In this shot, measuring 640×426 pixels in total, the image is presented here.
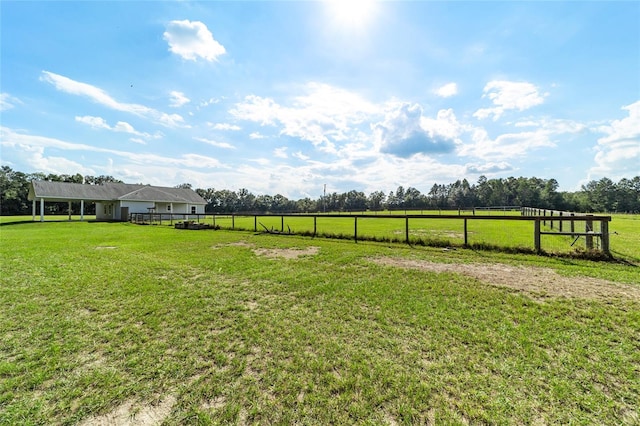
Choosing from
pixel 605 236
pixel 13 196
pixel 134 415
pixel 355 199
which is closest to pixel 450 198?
pixel 355 199

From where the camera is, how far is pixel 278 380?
2508 mm

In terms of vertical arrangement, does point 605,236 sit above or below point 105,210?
below

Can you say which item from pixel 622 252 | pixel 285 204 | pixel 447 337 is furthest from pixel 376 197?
pixel 447 337

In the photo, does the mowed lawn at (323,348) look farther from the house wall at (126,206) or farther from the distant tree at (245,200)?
the distant tree at (245,200)

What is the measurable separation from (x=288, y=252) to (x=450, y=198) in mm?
88721

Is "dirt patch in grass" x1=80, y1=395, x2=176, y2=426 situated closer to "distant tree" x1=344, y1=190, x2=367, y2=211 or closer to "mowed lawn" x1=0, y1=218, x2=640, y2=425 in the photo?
"mowed lawn" x1=0, y1=218, x2=640, y2=425

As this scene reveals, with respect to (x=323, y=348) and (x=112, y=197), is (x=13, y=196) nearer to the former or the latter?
(x=112, y=197)

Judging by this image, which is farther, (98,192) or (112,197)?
(98,192)

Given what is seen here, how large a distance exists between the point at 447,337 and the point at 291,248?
7051 mm

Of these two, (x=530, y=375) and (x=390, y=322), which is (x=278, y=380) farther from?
(x=530, y=375)

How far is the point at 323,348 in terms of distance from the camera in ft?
10.0

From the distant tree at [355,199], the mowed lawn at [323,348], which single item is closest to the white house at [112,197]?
the mowed lawn at [323,348]

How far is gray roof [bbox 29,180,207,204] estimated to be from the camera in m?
28.1

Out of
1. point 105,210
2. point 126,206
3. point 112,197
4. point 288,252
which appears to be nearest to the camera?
point 288,252
